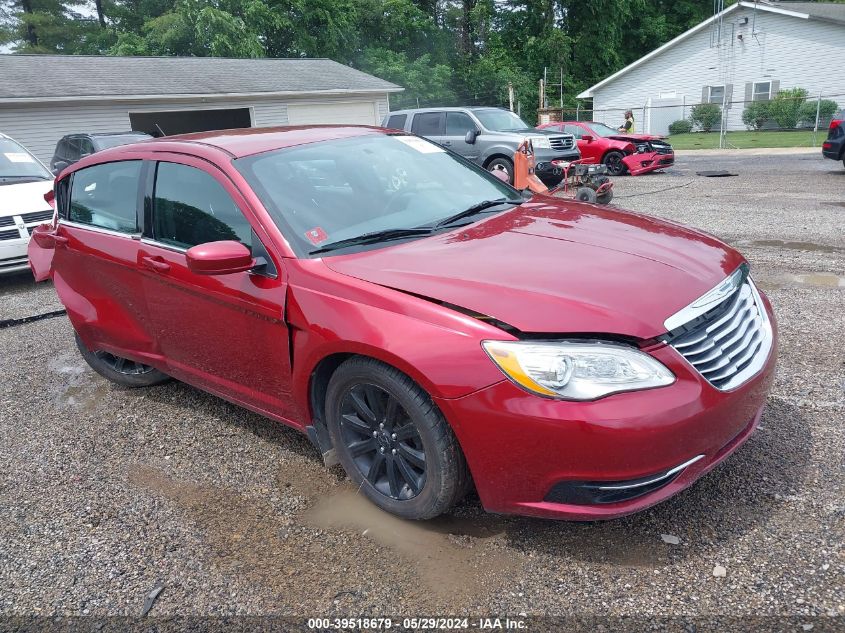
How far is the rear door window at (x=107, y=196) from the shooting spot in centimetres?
385

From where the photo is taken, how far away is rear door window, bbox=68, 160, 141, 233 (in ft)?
12.6

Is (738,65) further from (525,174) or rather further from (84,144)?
(84,144)

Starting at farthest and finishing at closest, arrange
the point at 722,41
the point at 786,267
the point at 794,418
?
the point at 722,41
the point at 786,267
the point at 794,418

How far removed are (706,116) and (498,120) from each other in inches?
910

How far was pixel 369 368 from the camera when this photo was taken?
2.66m

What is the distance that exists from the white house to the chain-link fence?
7 centimetres

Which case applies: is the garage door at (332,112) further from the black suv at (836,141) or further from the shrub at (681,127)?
the shrub at (681,127)

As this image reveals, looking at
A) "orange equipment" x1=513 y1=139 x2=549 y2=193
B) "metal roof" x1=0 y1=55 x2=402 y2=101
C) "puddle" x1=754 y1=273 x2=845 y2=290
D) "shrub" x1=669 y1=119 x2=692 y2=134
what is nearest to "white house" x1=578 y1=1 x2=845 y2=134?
"shrub" x1=669 y1=119 x2=692 y2=134

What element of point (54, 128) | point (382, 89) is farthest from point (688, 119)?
point (54, 128)

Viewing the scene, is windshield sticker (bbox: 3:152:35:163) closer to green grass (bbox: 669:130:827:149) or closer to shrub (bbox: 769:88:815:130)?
green grass (bbox: 669:130:827:149)

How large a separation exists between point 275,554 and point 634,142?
52.5 feet

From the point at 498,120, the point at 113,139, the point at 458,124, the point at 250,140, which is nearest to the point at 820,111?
the point at 498,120

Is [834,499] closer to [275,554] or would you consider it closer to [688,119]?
[275,554]

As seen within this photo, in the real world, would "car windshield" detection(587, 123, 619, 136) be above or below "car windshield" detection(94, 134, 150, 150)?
below
